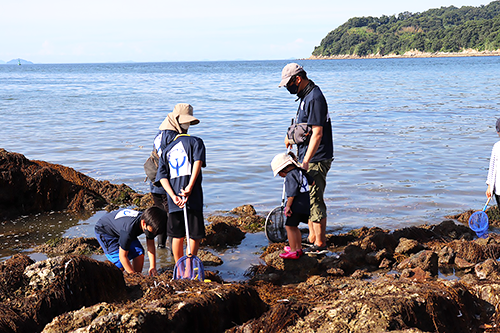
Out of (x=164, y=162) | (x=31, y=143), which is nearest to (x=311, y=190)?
(x=164, y=162)

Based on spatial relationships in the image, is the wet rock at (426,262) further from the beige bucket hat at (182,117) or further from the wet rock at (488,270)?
the beige bucket hat at (182,117)

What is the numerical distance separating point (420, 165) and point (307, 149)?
22.6ft

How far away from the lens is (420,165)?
460 inches

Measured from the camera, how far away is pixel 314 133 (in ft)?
18.5

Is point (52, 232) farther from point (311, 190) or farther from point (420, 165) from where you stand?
point (420, 165)

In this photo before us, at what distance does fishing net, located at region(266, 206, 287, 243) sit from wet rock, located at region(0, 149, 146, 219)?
11.0 feet

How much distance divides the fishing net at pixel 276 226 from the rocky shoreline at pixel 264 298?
667mm

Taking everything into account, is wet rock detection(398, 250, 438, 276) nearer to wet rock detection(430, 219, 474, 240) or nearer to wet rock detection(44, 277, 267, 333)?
wet rock detection(430, 219, 474, 240)

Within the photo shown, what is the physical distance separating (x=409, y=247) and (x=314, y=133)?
6.09 ft

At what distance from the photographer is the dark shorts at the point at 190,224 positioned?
5.00m

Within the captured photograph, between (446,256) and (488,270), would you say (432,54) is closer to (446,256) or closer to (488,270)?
(446,256)

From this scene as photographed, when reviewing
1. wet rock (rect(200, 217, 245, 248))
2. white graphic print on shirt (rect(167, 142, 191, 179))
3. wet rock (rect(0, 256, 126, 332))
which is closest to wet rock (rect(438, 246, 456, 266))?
wet rock (rect(200, 217, 245, 248))

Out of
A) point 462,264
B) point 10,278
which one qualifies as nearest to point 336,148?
point 462,264

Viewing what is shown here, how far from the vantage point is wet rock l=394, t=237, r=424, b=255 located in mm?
5949
